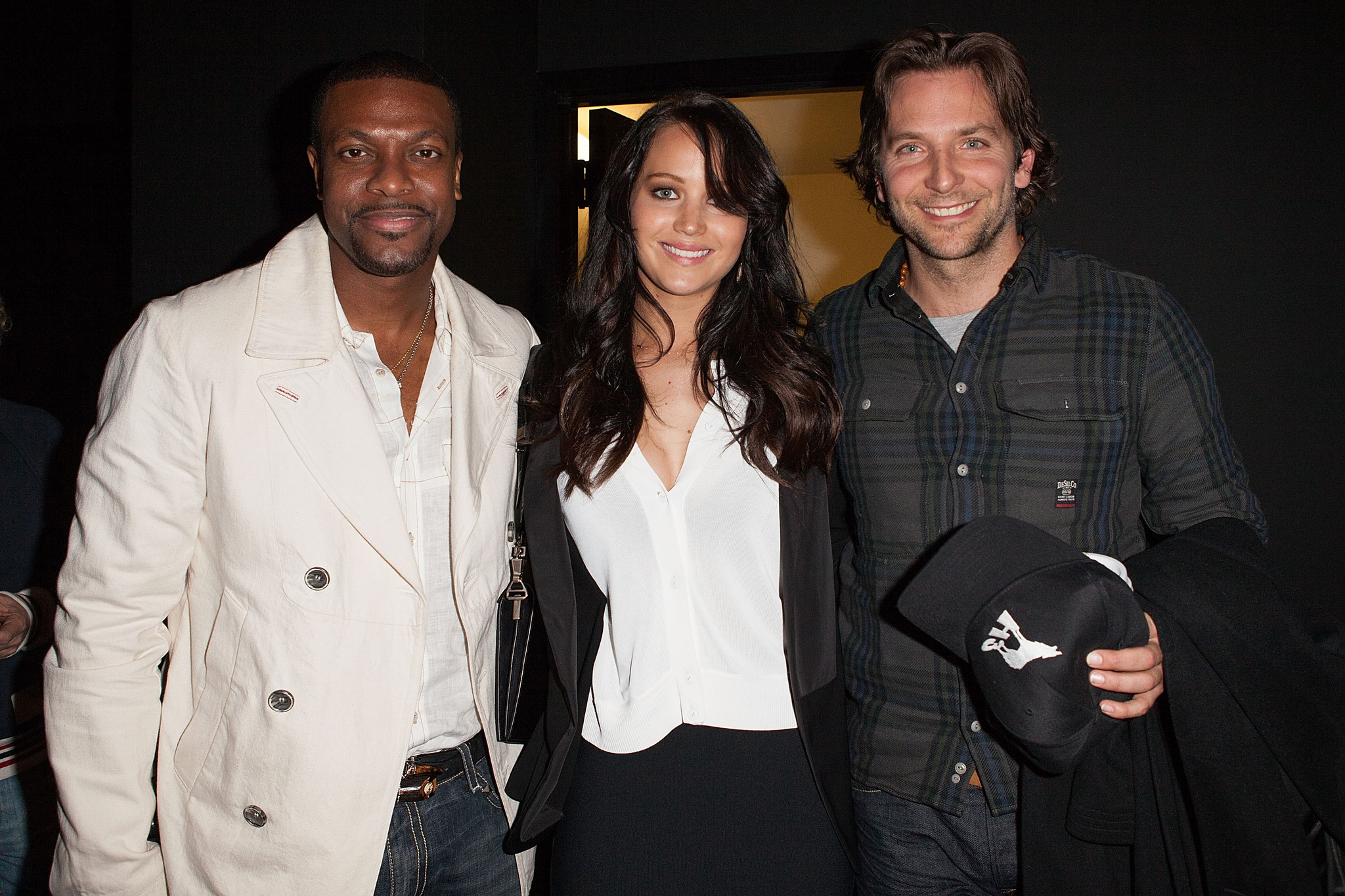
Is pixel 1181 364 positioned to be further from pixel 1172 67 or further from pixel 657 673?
pixel 1172 67

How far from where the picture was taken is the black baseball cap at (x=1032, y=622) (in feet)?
3.80

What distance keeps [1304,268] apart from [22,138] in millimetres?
6202

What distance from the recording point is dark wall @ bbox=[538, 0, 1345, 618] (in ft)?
10.00

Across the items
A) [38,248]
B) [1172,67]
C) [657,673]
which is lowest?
[657,673]

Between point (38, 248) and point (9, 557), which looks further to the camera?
point (38, 248)

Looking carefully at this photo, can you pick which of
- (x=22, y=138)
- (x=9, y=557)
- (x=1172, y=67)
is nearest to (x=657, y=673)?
(x=9, y=557)

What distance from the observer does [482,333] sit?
1878mm

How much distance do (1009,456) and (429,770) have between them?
130cm

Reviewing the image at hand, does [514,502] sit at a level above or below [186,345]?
below

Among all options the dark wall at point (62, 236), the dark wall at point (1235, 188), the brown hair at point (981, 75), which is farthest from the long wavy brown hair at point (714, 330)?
the dark wall at point (62, 236)

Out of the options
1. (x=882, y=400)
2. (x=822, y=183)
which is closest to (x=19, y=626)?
(x=882, y=400)

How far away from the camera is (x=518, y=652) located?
1792 mm

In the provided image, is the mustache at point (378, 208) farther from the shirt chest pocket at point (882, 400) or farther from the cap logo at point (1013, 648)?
the cap logo at point (1013, 648)

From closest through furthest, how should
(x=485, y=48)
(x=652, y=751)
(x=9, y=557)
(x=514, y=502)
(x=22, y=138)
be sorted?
(x=652, y=751), (x=514, y=502), (x=9, y=557), (x=485, y=48), (x=22, y=138)
